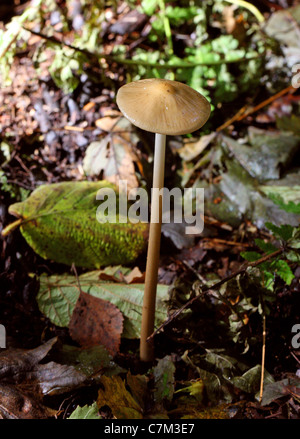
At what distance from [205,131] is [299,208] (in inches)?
56.8

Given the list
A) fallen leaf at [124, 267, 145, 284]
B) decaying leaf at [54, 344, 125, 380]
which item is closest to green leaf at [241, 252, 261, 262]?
fallen leaf at [124, 267, 145, 284]

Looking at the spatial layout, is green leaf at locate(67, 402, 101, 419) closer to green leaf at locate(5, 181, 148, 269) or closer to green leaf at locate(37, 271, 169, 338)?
green leaf at locate(37, 271, 169, 338)

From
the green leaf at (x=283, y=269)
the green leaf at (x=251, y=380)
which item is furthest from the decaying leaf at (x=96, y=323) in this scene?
the green leaf at (x=283, y=269)

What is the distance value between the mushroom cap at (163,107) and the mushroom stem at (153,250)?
0.14 m

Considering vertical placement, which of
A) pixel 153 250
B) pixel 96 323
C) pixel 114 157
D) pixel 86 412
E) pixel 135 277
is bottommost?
pixel 86 412

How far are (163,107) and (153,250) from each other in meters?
0.66

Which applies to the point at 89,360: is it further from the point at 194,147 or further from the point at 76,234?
the point at 194,147

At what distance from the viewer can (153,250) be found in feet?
5.79

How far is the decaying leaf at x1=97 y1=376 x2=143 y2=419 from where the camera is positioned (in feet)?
5.49

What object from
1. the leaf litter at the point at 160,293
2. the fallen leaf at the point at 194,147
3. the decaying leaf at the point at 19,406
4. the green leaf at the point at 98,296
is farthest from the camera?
the fallen leaf at the point at 194,147

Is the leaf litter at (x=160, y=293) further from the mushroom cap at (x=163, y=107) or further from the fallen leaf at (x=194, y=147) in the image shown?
the mushroom cap at (x=163, y=107)

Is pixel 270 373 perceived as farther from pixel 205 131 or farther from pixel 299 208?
pixel 205 131

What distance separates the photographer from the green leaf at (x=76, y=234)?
233 centimetres

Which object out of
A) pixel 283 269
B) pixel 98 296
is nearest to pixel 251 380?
pixel 283 269
